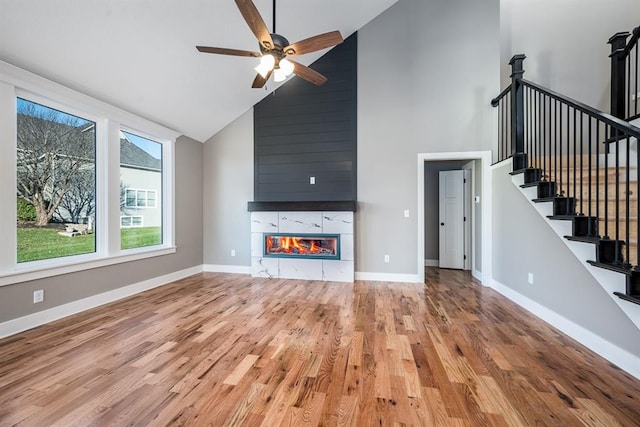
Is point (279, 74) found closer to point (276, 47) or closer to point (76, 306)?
point (276, 47)

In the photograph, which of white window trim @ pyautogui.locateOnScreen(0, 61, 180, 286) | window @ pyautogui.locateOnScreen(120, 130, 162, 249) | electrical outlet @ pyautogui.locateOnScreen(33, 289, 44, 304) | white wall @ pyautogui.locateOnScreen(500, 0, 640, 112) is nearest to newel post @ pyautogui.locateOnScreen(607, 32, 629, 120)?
white wall @ pyautogui.locateOnScreen(500, 0, 640, 112)

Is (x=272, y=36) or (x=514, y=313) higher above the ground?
(x=272, y=36)

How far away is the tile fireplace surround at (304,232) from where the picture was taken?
4.67 metres

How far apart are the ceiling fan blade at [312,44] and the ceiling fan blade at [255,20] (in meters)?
0.19

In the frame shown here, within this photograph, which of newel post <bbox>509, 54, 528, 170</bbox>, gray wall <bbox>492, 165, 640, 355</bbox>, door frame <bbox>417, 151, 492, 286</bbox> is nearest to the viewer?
gray wall <bbox>492, 165, 640, 355</bbox>

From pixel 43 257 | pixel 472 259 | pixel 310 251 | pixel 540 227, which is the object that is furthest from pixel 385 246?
pixel 43 257

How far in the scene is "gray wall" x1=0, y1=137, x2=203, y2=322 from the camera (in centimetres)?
273

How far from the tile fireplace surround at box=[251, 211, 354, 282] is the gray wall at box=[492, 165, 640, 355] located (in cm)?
225

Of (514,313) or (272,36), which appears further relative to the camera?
(514,313)

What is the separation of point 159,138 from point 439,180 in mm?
5403

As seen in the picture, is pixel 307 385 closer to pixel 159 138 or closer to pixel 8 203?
pixel 8 203

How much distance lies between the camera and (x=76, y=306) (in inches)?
126

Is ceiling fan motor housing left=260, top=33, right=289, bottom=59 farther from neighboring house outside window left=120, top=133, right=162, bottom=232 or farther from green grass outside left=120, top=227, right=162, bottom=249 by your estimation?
green grass outside left=120, top=227, right=162, bottom=249

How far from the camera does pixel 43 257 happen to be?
10.0 feet
